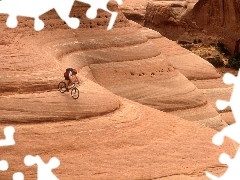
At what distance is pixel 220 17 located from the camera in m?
34.5

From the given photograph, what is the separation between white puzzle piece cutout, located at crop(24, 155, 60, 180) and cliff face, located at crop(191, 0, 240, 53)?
2696 cm

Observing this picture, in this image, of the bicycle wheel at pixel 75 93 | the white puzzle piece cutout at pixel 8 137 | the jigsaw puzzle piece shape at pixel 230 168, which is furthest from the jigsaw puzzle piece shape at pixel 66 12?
the jigsaw puzzle piece shape at pixel 230 168

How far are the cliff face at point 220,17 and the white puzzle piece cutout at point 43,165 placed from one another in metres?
27.0

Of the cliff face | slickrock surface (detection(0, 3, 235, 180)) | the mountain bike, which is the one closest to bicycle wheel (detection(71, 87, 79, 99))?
the mountain bike

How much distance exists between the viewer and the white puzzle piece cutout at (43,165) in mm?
8719

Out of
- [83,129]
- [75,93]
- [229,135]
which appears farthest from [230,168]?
[75,93]

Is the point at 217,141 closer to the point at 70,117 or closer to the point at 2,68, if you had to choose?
the point at 70,117

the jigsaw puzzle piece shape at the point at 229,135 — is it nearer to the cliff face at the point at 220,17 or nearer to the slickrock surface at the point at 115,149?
the slickrock surface at the point at 115,149

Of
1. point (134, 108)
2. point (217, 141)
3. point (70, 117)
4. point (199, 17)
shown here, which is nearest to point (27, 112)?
point (70, 117)

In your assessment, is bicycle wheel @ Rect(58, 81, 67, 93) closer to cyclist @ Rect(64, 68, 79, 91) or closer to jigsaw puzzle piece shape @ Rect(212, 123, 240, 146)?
cyclist @ Rect(64, 68, 79, 91)

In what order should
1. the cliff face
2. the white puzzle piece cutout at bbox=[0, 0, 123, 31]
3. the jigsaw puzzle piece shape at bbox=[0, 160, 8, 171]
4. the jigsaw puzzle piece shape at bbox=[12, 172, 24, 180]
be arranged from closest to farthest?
1. the jigsaw puzzle piece shape at bbox=[12, 172, 24, 180]
2. the jigsaw puzzle piece shape at bbox=[0, 160, 8, 171]
3. the white puzzle piece cutout at bbox=[0, 0, 123, 31]
4. the cliff face

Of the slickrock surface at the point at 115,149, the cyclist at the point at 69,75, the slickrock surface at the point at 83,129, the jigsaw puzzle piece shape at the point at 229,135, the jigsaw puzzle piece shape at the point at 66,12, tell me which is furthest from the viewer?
the jigsaw puzzle piece shape at the point at 66,12

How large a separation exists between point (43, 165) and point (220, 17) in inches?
1091

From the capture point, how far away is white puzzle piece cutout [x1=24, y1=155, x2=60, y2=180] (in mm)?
8719
